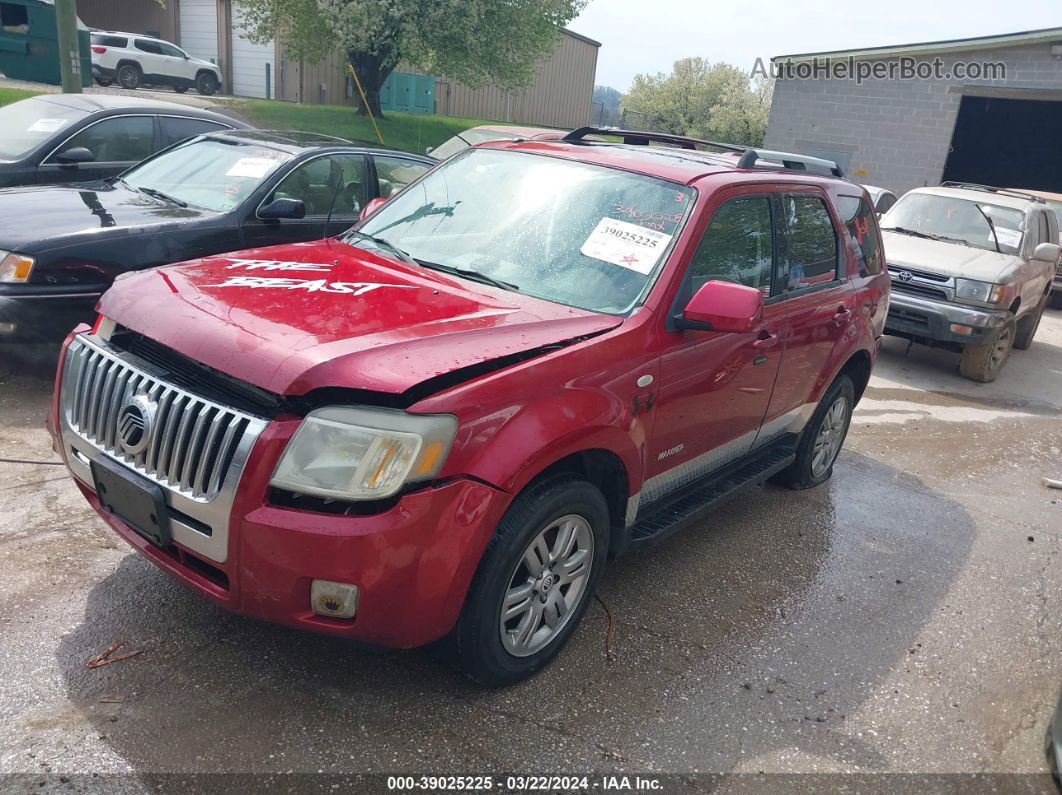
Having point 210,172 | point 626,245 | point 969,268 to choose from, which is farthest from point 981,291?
point 210,172

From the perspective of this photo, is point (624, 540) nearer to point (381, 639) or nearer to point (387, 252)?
point (381, 639)

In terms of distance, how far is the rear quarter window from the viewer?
4883 mm

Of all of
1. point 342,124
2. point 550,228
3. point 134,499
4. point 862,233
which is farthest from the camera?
point 342,124

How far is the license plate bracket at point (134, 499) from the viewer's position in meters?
2.64

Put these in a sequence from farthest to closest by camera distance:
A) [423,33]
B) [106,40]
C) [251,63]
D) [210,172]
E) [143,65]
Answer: [251,63], [143,65], [106,40], [423,33], [210,172]

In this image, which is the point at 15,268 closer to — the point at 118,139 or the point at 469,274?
the point at 118,139

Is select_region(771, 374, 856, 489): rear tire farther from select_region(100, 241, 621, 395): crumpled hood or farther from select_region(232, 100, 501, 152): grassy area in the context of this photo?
select_region(232, 100, 501, 152): grassy area

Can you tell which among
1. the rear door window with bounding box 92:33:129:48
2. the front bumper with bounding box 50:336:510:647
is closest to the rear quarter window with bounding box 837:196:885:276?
the front bumper with bounding box 50:336:510:647

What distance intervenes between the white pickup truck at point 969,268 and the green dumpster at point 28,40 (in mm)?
18201

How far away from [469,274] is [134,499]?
5.02 ft

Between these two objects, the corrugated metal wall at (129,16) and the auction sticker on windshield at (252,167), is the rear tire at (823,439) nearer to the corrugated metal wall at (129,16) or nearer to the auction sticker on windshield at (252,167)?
the auction sticker on windshield at (252,167)

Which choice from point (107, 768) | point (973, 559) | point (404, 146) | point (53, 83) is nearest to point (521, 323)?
point (107, 768)

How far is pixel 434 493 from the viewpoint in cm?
248

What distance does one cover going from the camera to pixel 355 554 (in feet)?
7.95
